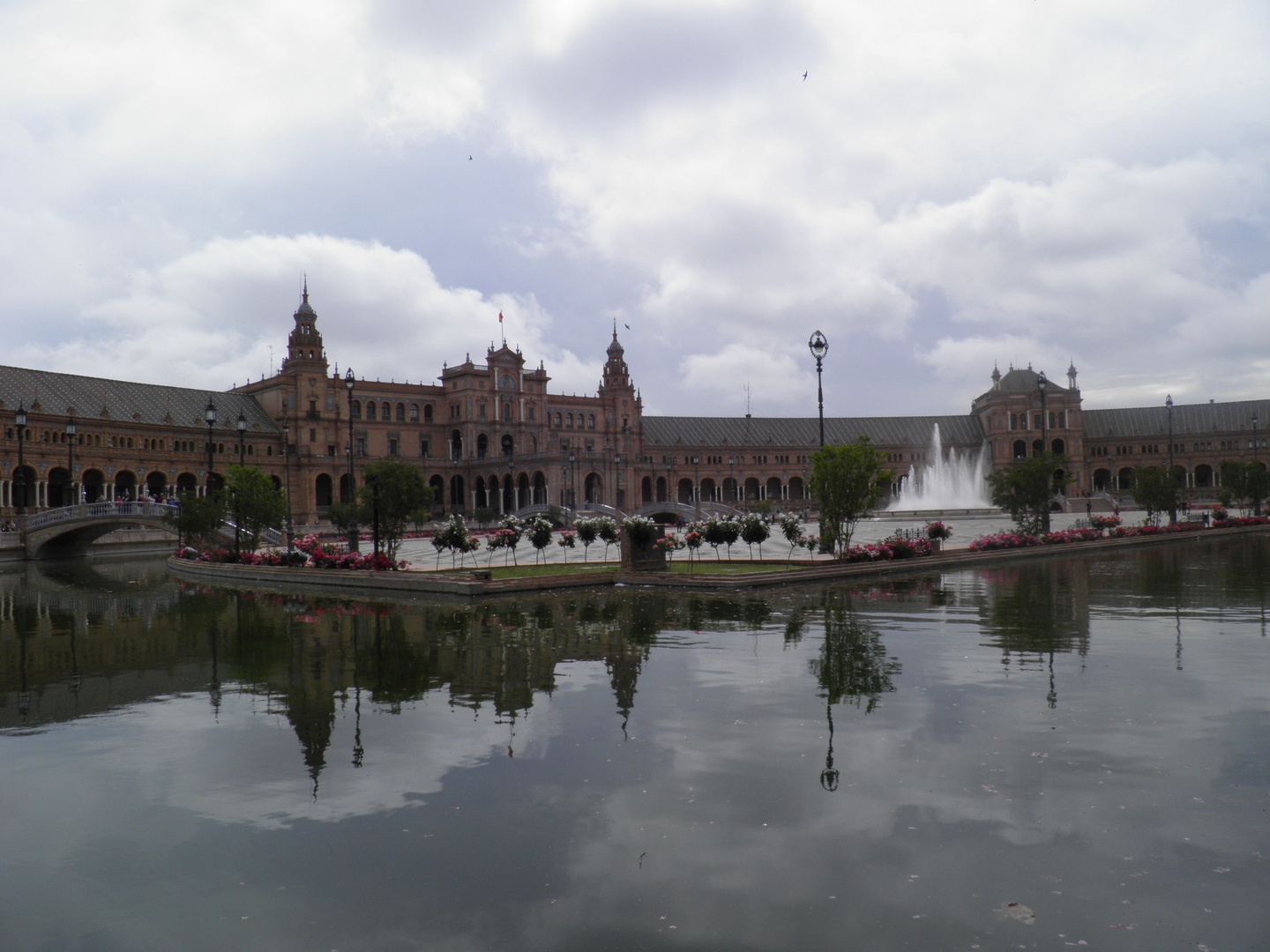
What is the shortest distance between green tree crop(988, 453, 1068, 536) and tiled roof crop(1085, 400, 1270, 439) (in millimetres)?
89643

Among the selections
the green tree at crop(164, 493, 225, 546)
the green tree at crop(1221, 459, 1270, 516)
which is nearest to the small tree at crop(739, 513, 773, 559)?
the green tree at crop(164, 493, 225, 546)

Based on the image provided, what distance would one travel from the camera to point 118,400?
3091 inches

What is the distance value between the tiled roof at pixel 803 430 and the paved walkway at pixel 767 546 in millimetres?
48517

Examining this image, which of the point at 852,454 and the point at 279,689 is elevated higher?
the point at 852,454

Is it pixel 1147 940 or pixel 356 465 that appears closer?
pixel 1147 940

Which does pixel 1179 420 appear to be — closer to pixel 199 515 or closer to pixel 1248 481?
pixel 1248 481

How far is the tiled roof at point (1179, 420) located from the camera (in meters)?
115

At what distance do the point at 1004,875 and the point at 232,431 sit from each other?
8919 cm

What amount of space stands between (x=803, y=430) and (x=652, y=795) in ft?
382

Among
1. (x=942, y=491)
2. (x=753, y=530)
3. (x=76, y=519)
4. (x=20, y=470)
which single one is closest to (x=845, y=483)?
(x=753, y=530)

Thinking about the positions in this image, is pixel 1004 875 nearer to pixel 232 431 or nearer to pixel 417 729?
pixel 417 729

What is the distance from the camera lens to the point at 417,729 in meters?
9.45

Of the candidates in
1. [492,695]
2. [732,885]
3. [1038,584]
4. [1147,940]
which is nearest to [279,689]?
[492,695]

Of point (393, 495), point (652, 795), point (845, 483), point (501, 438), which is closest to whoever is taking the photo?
point (652, 795)
